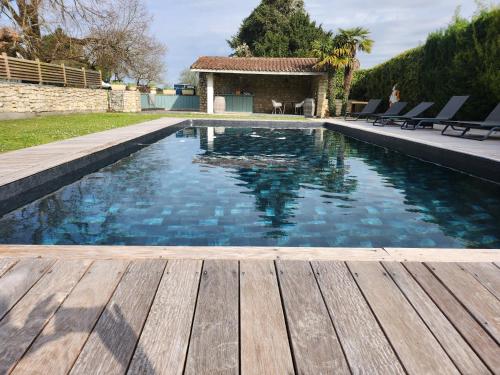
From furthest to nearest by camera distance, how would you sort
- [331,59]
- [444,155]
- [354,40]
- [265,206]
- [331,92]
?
1. [331,92]
2. [331,59]
3. [354,40]
4. [444,155]
5. [265,206]

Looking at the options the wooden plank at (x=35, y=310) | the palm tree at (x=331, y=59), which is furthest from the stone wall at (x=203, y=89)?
the wooden plank at (x=35, y=310)

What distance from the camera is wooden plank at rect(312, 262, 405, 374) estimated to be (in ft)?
4.07

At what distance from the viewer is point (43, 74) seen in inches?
547

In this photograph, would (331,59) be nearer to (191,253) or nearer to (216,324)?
(191,253)

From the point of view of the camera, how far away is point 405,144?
302 inches

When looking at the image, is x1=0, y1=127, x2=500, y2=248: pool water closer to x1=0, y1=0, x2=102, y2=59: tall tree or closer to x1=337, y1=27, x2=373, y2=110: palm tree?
x1=337, y1=27, x2=373, y2=110: palm tree

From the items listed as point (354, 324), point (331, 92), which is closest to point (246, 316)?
point (354, 324)

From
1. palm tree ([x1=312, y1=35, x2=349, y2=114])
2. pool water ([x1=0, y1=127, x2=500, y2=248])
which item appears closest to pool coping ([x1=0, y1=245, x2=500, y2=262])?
pool water ([x1=0, y1=127, x2=500, y2=248])

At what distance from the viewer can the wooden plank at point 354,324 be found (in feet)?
4.07

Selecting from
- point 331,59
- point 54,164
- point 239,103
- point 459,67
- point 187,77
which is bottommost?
point 54,164

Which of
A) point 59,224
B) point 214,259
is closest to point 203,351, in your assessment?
point 214,259

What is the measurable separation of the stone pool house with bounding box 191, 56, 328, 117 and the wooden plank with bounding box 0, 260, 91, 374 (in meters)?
18.0

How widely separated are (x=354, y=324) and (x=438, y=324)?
36 cm

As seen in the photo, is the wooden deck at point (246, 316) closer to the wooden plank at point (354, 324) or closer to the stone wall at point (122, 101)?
the wooden plank at point (354, 324)
